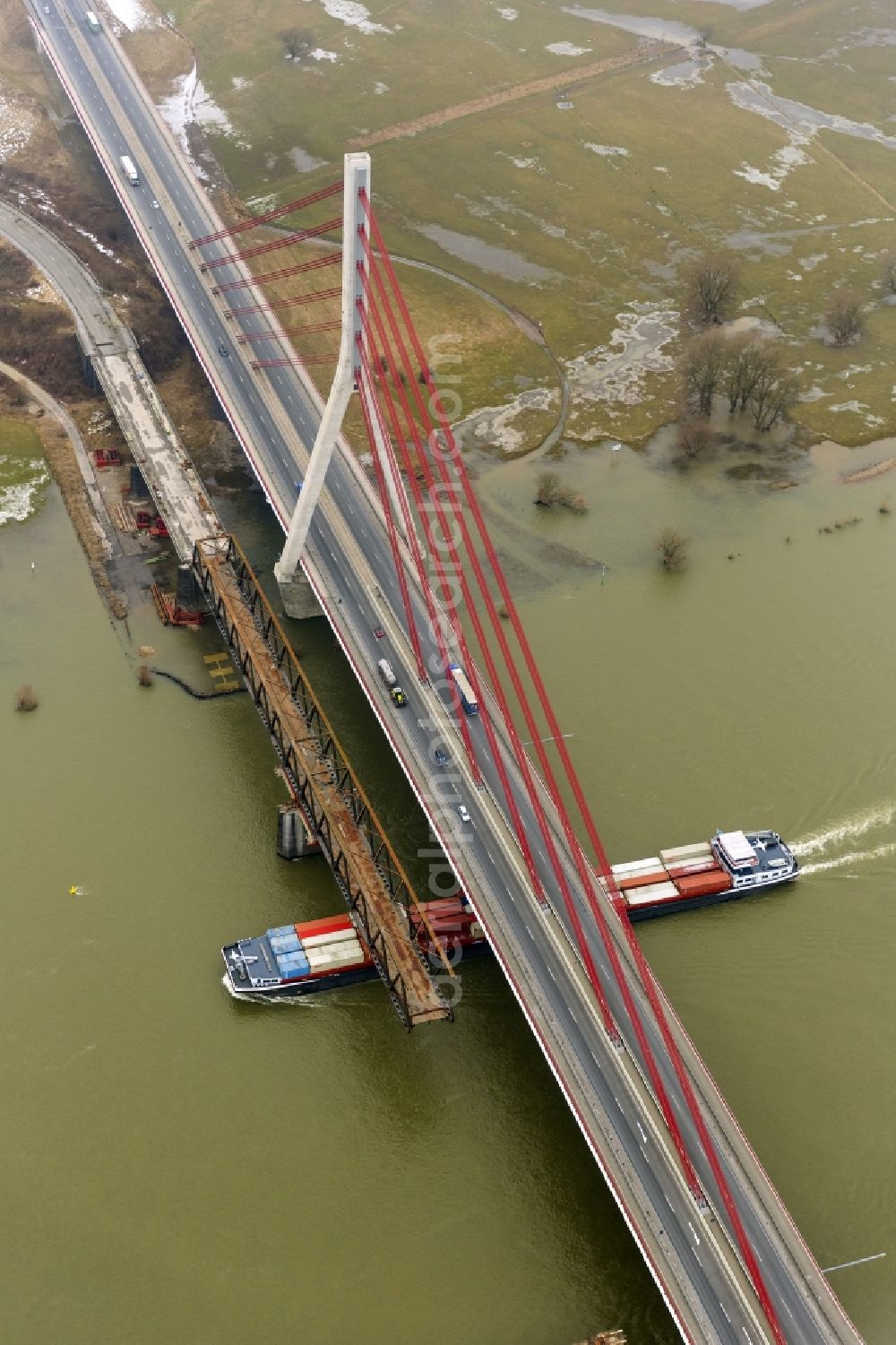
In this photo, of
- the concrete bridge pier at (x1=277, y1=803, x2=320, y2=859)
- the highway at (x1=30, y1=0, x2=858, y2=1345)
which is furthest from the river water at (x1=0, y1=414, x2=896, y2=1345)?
the highway at (x1=30, y1=0, x2=858, y2=1345)

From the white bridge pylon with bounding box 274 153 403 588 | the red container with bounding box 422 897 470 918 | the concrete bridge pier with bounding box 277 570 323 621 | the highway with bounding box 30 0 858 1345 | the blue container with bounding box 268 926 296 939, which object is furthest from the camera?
the concrete bridge pier with bounding box 277 570 323 621

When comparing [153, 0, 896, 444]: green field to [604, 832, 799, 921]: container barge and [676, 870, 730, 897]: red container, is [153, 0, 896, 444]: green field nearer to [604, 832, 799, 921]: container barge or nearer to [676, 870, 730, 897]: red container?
[604, 832, 799, 921]: container barge

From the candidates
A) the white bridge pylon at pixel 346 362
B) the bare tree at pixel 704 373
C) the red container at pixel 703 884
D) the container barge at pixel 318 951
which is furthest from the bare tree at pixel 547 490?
the container barge at pixel 318 951

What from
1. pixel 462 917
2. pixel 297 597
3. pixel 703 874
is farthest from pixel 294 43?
pixel 462 917

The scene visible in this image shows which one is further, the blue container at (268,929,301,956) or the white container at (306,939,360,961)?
the blue container at (268,929,301,956)

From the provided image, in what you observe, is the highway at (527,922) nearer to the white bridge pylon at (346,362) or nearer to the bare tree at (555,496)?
the white bridge pylon at (346,362)

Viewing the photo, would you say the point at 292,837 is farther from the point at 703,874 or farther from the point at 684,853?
the point at 703,874
